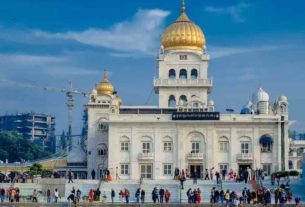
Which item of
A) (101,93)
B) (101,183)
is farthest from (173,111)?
(101,183)

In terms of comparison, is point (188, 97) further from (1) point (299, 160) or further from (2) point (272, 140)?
(1) point (299, 160)

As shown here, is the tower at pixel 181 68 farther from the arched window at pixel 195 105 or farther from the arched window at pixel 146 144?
the arched window at pixel 146 144

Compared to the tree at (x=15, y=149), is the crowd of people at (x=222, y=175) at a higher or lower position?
lower

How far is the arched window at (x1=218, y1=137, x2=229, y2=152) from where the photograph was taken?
7025 cm

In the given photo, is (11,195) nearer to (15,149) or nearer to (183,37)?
(183,37)

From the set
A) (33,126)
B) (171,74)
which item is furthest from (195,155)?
(33,126)

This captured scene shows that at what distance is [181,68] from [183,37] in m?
3.11

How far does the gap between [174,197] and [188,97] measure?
21970 mm

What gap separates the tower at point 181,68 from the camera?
7719 centimetres

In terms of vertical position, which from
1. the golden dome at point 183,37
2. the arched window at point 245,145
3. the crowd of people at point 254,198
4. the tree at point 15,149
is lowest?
the crowd of people at point 254,198

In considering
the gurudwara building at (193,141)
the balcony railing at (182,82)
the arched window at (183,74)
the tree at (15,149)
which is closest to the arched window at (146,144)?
the gurudwara building at (193,141)

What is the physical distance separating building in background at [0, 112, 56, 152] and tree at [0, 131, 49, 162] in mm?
59744

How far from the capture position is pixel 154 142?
229 feet

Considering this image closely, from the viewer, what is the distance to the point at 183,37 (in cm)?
7762
